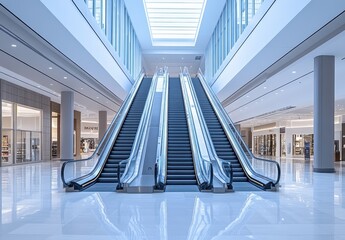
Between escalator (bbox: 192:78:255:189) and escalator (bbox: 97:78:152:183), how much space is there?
3.18 m

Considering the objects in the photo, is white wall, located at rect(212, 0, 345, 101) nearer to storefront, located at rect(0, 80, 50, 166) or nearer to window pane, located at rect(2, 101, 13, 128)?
storefront, located at rect(0, 80, 50, 166)

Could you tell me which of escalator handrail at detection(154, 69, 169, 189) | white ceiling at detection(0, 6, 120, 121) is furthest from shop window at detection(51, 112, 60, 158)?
escalator handrail at detection(154, 69, 169, 189)

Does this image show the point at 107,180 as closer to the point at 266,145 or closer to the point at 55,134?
the point at 55,134

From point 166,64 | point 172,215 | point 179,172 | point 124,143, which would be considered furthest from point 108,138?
point 166,64

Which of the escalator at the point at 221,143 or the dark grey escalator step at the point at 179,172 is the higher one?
the escalator at the point at 221,143

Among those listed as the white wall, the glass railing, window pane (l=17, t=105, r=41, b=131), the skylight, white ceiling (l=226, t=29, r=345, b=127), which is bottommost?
the glass railing

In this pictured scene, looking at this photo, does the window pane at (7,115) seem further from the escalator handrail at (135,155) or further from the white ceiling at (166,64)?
the escalator handrail at (135,155)

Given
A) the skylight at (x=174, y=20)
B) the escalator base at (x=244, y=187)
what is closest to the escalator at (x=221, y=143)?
the escalator base at (x=244, y=187)

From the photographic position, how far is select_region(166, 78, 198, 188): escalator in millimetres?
10250

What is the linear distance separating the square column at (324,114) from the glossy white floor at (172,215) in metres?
5.57

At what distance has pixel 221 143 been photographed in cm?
1318

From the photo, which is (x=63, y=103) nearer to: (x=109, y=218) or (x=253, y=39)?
(x=253, y=39)

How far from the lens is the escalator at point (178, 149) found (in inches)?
404

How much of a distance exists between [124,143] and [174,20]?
54.7 feet
